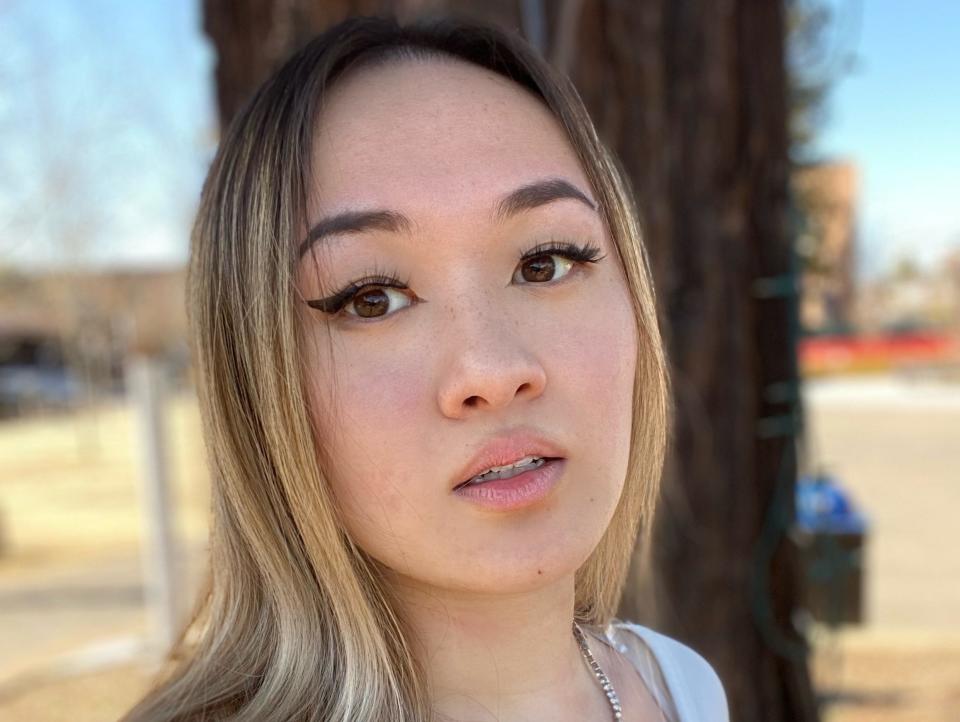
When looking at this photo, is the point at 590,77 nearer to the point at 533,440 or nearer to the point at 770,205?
the point at 770,205

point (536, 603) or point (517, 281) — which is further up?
point (517, 281)

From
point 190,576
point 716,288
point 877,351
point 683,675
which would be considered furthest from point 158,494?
point 877,351

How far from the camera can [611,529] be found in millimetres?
1557

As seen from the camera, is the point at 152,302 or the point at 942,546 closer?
the point at 942,546

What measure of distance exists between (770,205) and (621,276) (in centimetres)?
179

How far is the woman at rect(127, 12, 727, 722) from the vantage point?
1130 mm

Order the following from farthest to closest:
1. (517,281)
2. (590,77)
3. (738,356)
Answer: (738,356)
(590,77)
(517,281)

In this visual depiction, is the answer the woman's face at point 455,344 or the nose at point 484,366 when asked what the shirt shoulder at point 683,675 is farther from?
the nose at point 484,366

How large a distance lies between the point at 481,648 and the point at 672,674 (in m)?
0.40

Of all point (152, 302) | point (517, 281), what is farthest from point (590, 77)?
A: point (152, 302)

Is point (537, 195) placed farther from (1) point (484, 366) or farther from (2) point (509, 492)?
(2) point (509, 492)

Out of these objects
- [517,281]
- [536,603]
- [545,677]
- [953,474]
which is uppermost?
[517,281]

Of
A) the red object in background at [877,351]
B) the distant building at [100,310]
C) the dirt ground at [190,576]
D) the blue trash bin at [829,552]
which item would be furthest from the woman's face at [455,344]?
the red object in background at [877,351]

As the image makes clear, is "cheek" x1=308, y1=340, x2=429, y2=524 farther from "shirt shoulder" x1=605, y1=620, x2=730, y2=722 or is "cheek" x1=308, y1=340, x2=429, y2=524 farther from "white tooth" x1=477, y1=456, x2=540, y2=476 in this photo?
"shirt shoulder" x1=605, y1=620, x2=730, y2=722
